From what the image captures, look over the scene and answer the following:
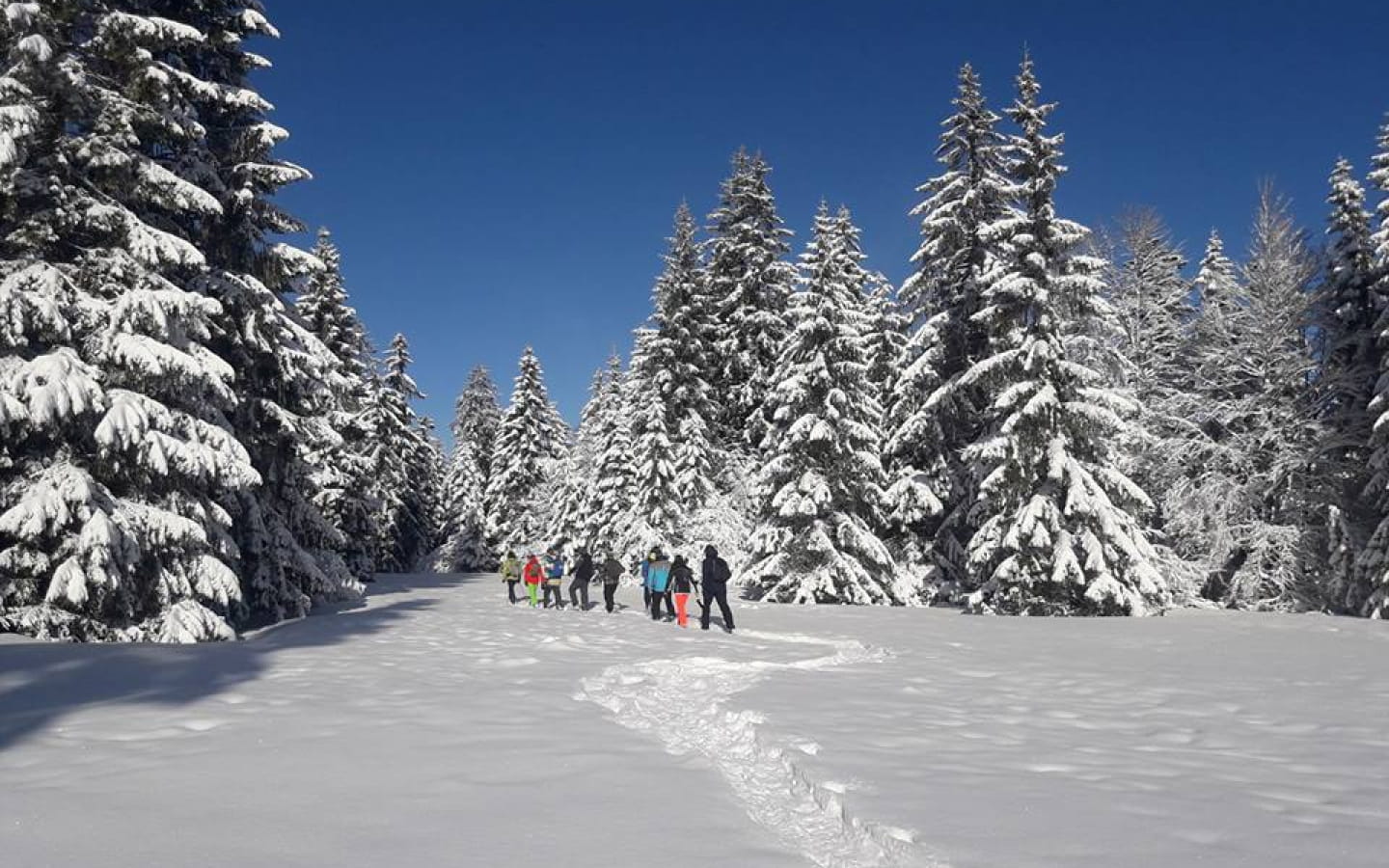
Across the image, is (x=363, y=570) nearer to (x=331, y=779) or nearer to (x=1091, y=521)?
(x=1091, y=521)

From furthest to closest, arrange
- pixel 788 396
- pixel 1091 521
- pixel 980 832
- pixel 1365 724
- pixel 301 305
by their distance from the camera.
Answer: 1. pixel 301 305
2. pixel 788 396
3. pixel 1091 521
4. pixel 1365 724
5. pixel 980 832

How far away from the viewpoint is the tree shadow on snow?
8.20 m

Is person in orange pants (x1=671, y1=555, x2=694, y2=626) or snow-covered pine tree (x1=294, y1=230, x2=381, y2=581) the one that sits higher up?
snow-covered pine tree (x1=294, y1=230, x2=381, y2=581)

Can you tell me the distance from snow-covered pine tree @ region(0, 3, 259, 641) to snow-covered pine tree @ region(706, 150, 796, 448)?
24029 mm

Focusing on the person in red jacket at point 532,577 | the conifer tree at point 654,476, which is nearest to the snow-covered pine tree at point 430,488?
the conifer tree at point 654,476

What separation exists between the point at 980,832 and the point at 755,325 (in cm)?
3321

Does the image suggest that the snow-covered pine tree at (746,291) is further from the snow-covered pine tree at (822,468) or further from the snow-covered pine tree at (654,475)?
the snow-covered pine tree at (822,468)

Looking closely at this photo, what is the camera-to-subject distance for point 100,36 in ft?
46.3

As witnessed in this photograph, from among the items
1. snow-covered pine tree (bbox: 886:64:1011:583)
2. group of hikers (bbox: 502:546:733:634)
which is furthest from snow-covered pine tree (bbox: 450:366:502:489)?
snow-covered pine tree (bbox: 886:64:1011:583)

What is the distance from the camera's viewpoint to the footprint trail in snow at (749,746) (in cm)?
505

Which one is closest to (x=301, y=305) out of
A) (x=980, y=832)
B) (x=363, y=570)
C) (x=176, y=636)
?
(x=363, y=570)

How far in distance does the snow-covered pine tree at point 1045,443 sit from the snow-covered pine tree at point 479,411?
49854 mm

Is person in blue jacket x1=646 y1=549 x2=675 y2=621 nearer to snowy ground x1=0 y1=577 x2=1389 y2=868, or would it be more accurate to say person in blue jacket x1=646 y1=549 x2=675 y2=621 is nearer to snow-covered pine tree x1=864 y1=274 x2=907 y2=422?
snowy ground x1=0 y1=577 x2=1389 y2=868

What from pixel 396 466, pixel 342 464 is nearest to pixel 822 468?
pixel 342 464
